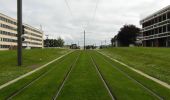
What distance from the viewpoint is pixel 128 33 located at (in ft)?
379

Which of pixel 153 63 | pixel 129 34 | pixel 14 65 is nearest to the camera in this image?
pixel 14 65

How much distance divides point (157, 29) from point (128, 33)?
1851 centimetres

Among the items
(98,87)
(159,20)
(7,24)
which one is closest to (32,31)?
(7,24)

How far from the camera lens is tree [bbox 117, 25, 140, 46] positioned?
11544 cm

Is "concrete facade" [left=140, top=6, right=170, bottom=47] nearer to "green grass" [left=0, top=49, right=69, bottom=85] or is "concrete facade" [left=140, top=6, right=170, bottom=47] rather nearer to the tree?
the tree

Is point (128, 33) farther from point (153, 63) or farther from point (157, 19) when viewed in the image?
point (153, 63)

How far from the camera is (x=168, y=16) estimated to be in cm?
8625

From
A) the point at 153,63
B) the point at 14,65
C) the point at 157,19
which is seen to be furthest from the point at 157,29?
the point at 14,65

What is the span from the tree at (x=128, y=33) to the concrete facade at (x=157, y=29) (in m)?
4.02

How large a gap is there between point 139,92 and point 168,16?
259 ft

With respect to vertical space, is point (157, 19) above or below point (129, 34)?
above

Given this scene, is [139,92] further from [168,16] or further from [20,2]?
[168,16]

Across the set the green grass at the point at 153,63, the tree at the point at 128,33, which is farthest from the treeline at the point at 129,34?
the green grass at the point at 153,63

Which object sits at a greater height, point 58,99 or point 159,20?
point 159,20
